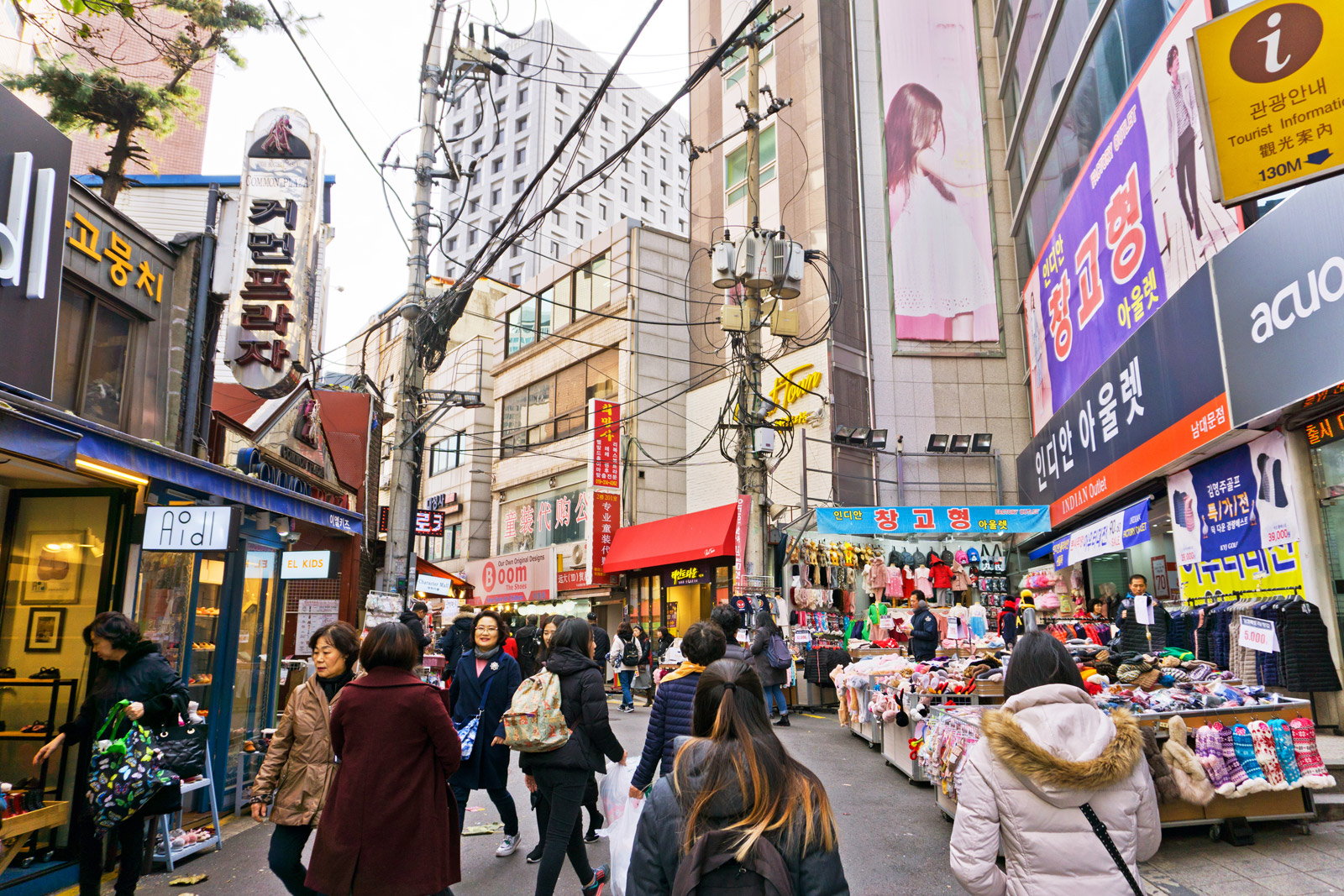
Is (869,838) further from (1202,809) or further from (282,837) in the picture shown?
(282,837)

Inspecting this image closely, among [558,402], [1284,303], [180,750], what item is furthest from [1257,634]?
[558,402]

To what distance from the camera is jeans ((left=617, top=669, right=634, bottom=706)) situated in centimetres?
1742

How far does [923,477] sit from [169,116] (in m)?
17.7

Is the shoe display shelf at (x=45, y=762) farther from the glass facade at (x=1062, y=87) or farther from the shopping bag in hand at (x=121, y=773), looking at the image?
the glass facade at (x=1062, y=87)

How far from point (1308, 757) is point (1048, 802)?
4.54 metres

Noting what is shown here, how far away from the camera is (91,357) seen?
27.5 ft

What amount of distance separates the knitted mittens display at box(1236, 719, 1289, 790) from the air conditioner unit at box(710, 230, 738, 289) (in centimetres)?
1057

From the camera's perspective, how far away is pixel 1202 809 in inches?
239

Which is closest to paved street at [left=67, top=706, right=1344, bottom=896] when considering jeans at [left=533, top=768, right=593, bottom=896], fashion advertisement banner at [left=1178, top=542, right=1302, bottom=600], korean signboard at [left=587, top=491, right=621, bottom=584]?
jeans at [left=533, top=768, right=593, bottom=896]

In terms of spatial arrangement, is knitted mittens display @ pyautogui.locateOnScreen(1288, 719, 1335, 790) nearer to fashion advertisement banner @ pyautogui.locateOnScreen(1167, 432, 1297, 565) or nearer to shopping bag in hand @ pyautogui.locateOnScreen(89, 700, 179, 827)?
fashion advertisement banner @ pyautogui.locateOnScreen(1167, 432, 1297, 565)

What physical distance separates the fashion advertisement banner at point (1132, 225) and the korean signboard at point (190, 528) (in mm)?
9910

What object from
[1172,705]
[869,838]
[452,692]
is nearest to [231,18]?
[452,692]

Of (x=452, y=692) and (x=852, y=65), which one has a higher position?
(x=852, y=65)

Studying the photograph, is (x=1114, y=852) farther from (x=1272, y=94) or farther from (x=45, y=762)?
(x=45, y=762)
